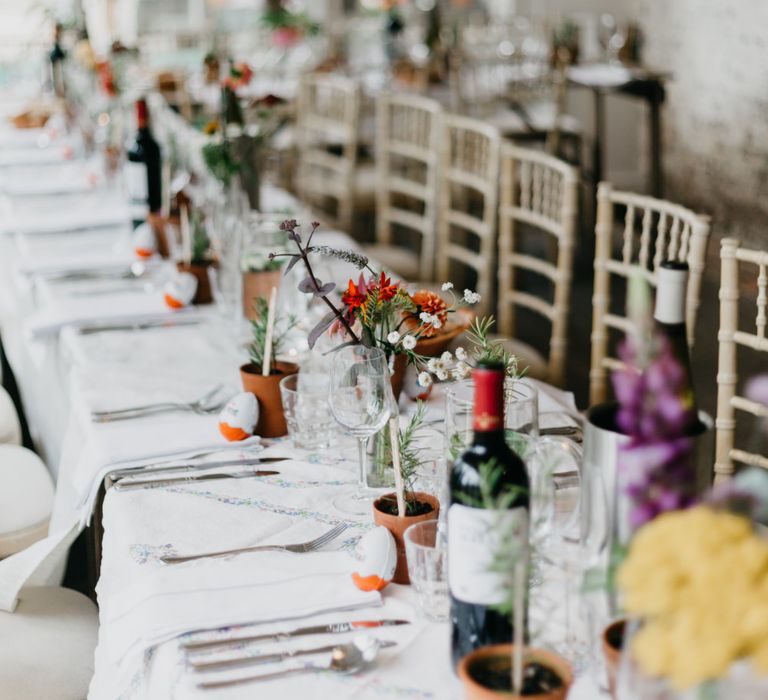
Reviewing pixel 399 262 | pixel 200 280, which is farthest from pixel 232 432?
pixel 399 262

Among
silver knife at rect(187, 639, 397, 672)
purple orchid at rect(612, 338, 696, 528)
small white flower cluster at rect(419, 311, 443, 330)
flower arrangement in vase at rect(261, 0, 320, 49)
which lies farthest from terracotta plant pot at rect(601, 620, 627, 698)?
flower arrangement in vase at rect(261, 0, 320, 49)

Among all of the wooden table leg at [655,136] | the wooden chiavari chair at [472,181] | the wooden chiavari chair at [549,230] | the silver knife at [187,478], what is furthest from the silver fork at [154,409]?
the wooden table leg at [655,136]

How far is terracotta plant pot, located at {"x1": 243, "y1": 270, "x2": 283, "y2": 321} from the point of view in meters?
2.18

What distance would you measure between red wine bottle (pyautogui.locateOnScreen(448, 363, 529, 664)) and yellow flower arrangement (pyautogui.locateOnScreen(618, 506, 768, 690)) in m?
0.21

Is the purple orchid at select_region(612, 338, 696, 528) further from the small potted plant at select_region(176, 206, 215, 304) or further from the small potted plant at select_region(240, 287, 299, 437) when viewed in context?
the small potted plant at select_region(176, 206, 215, 304)

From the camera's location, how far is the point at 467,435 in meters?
1.24

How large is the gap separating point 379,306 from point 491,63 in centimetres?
558

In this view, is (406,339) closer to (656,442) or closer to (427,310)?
(427,310)

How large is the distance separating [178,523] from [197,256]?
114 cm

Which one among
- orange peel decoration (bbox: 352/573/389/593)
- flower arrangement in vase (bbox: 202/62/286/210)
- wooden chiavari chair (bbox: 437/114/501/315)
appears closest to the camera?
orange peel decoration (bbox: 352/573/389/593)

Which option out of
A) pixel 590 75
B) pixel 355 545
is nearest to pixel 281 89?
pixel 590 75

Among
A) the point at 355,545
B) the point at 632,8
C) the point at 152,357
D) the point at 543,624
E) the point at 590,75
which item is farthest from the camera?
the point at 632,8

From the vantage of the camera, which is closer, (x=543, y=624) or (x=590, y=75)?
(x=543, y=624)

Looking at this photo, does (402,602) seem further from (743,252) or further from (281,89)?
(281,89)
